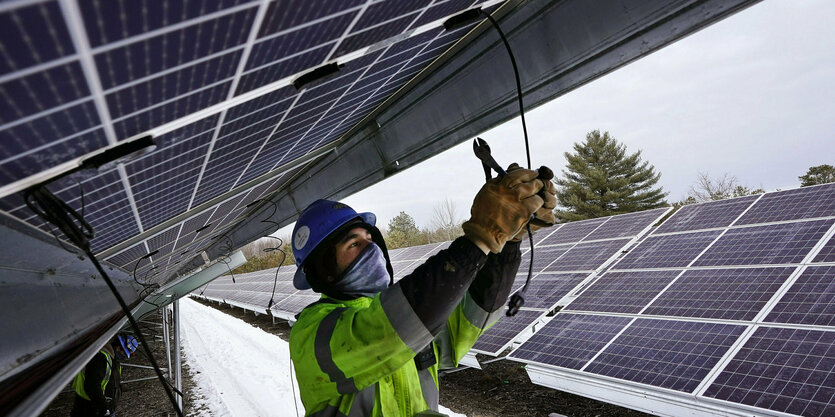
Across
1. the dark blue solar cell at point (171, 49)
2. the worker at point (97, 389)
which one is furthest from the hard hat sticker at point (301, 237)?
the worker at point (97, 389)

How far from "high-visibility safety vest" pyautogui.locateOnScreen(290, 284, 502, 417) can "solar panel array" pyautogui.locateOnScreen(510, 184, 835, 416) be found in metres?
3.56

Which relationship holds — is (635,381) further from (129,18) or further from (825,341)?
(129,18)

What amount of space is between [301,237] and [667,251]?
740cm

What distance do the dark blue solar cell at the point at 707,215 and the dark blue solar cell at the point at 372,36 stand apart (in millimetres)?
8296

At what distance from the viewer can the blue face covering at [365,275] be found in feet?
7.95

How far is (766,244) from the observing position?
6.61 meters

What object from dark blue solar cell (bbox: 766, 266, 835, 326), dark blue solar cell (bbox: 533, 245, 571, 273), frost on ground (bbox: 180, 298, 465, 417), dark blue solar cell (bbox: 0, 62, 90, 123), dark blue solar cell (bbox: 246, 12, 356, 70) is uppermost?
dark blue solar cell (bbox: 246, 12, 356, 70)

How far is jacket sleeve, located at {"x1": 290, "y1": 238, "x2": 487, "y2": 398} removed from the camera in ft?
5.24

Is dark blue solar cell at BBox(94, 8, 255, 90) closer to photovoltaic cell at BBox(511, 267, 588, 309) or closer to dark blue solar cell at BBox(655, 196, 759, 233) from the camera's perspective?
photovoltaic cell at BBox(511, 267, 588, 309)

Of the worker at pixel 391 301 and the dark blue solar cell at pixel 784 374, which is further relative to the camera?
the dark blue solar cell at pixel 784 374

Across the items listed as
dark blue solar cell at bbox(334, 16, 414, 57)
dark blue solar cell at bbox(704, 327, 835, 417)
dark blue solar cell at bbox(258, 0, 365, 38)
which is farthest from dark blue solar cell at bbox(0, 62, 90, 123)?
dark blue solar cell at bbox(704, 327, 835, 417)

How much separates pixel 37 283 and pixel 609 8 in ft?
9.33

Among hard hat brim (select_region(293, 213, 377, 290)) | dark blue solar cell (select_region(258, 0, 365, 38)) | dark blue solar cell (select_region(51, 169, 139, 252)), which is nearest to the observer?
dark blue solar cell (select_region(258, 0, 365, 38))

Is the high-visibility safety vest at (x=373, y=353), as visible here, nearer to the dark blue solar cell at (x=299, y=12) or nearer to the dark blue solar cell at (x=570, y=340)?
the dark blue solar cell at (x=299, y=12)
